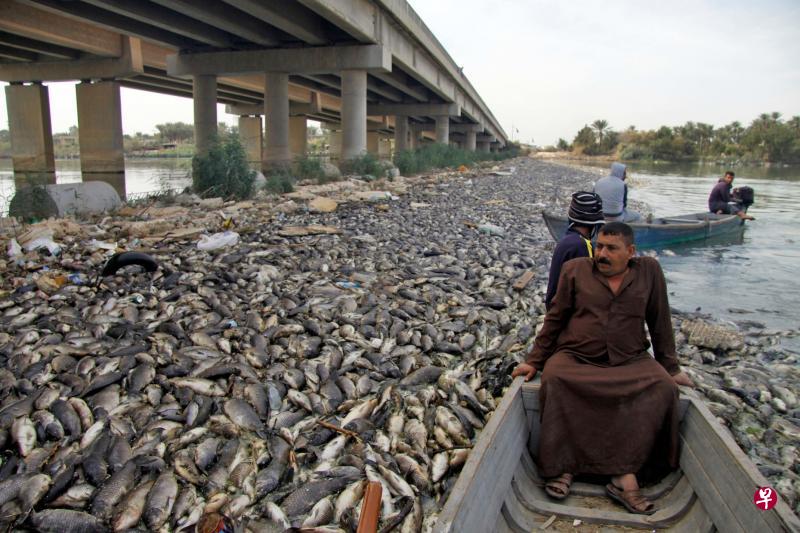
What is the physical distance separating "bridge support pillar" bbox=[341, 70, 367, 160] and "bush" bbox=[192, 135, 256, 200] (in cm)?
870

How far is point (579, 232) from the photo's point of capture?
4.32 m

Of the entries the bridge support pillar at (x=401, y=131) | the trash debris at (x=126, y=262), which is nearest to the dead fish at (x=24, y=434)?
the trash debris at (x=126, y=262)

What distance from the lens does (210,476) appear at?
11.1 ft

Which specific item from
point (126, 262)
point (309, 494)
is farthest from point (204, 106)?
point (309, 494)

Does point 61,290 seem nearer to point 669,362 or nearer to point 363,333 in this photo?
point 363,333

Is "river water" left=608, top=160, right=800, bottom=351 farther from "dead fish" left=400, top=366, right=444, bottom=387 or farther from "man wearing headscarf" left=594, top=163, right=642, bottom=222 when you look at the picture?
"dead fish" left=400, top=366, right=444, bottom=387

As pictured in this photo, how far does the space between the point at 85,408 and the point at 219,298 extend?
2.52 m

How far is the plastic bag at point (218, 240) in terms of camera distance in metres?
8.57

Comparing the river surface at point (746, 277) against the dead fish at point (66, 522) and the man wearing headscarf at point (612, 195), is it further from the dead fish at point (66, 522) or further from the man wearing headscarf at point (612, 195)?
the dead fish at point (66, 522)

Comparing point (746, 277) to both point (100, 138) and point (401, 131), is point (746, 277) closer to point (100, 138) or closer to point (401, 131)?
point (100, 138)

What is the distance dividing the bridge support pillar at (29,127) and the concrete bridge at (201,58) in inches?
2.2

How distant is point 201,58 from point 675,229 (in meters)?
19.4

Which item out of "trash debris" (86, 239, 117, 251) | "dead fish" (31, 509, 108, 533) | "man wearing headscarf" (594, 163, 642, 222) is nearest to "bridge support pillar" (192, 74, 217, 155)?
"trash debris" (86, 239, 117, 251)

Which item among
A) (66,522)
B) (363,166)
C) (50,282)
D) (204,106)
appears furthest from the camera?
(204,106)
